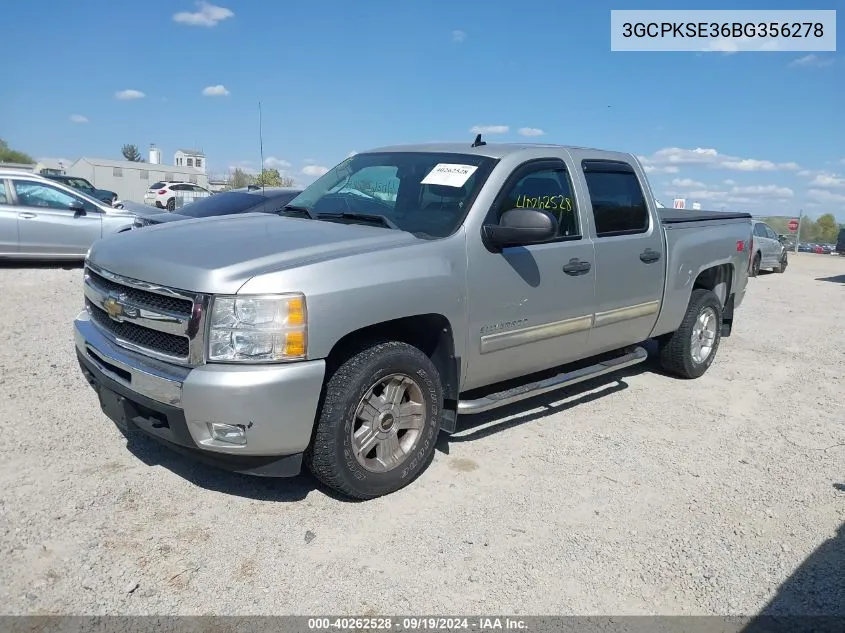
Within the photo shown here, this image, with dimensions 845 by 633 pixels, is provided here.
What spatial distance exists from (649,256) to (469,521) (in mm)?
2809

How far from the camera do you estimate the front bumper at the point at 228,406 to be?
9.95 ft

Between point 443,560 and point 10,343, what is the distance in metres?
5.09

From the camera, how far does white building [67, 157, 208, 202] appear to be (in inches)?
2450

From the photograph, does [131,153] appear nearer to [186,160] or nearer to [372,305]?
[186,160]

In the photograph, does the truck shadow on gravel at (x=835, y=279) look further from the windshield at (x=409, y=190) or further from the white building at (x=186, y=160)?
the white building at (x=186, y=160)

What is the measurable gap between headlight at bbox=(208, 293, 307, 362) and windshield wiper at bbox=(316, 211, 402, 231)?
1.08 meters

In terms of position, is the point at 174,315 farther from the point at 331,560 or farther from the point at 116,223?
the point at 116,223

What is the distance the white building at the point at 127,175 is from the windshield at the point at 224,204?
55.1 m

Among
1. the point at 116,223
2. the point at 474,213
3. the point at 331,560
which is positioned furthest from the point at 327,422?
the point at 116,223

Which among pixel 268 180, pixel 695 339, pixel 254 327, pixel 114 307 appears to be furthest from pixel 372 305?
pixel 268 180

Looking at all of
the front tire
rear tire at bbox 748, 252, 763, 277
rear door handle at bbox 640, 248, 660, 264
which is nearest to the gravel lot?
the front tire

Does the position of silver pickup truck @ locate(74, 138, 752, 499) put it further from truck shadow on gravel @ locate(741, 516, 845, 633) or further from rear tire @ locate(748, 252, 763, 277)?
rear tire @ locate(748, 252, 763, 277)

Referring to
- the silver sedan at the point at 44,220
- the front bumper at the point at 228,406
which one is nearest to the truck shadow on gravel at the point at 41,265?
the silver sedan at the point at 44,220

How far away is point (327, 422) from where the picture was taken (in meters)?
3.31
